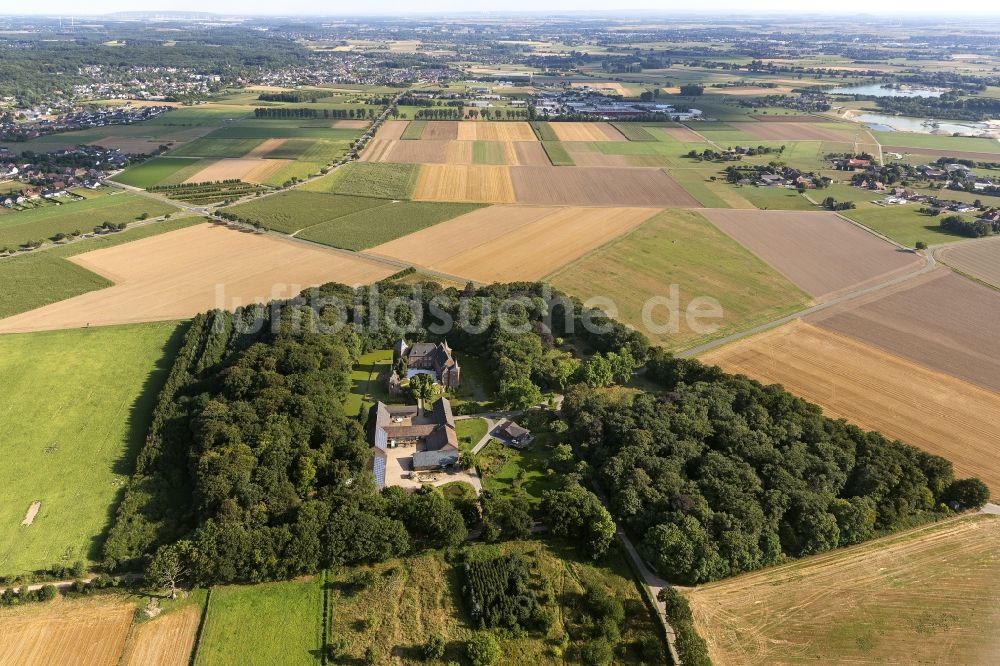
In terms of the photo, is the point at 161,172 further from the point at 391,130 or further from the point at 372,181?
the point at 391,130

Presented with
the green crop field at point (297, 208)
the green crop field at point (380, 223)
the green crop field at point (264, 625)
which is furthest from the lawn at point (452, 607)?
the green crop field at point (297, 208)

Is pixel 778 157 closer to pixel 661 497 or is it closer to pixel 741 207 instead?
pixel 741 207

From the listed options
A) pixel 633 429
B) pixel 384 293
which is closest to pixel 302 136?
pixel 384 293

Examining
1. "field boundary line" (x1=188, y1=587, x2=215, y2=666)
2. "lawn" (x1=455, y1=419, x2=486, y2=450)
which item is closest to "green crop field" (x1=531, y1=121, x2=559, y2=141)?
"lawn" (x1=455, y1=419, x2=486, y2=450)

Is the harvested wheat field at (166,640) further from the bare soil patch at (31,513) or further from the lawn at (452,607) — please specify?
the bare soil patch at (31,513)

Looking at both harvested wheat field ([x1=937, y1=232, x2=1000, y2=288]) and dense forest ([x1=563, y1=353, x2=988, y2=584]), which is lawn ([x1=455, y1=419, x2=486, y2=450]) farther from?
harvested wheat field ([x1=937, y1=232, x2=1000, y2=288])

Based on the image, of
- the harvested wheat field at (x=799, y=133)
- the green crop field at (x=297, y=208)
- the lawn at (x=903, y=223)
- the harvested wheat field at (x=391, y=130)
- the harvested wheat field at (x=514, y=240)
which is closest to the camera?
the harvested wheat field at (x=514, y=240)

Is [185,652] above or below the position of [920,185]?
below
